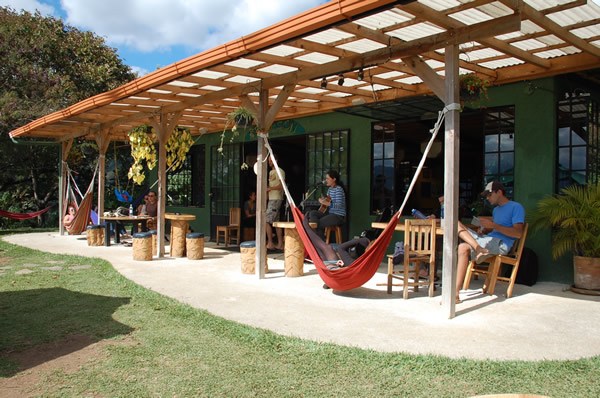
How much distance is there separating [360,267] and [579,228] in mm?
2389

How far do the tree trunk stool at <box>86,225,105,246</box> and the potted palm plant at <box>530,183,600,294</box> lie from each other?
7303mm

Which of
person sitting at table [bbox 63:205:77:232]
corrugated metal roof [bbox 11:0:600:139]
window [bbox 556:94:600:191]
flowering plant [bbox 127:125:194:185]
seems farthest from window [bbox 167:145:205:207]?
window [bbox 556:94:600:191]

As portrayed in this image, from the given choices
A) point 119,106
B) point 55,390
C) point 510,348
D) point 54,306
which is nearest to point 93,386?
point 55,390

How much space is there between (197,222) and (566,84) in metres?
8.04

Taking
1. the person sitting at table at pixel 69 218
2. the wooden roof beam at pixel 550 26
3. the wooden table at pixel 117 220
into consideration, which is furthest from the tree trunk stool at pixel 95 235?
the wooden roof beam at pixel 550 26

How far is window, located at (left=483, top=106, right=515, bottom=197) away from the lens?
19.8 ft

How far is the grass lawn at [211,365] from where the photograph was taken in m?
2.59

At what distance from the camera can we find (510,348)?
10.7 ft

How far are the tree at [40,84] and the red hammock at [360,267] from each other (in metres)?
9.37

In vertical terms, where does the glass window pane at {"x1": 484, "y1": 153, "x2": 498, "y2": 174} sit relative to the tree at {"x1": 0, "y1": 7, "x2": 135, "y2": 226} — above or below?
below

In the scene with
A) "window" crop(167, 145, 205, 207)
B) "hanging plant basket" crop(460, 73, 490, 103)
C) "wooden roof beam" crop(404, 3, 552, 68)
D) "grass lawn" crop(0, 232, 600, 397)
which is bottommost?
"grass lawn" crop(0, 232, 600, 397)

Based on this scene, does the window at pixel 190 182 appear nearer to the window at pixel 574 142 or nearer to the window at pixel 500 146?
the window at pixel 500 146

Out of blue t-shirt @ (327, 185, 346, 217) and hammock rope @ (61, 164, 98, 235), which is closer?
blue t-shirt @ (327, 185, 346, 217)

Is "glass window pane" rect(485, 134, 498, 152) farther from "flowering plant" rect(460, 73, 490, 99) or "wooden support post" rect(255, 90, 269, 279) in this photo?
"wooden support post" rect(255, 90, 269, 279)
